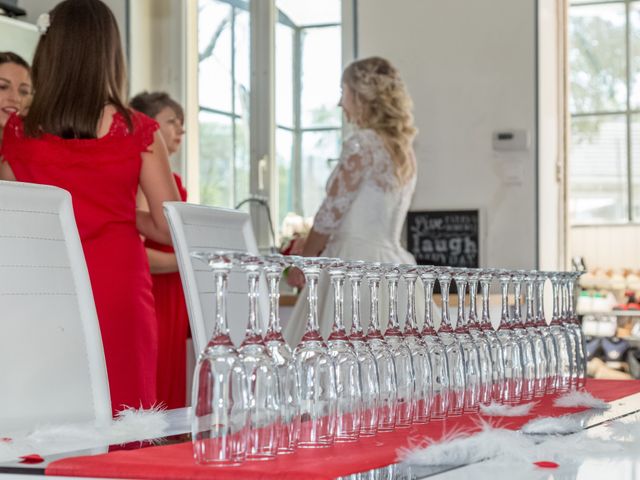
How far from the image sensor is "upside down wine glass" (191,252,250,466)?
3.87 feet

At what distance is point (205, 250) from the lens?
243 centimetres

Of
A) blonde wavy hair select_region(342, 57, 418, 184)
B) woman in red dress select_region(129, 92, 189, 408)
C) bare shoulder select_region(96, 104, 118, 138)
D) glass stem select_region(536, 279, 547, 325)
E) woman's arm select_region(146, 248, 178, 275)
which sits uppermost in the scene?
blonde wavy hair select_region(342, 57, 418, 184)

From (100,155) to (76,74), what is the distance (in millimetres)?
204

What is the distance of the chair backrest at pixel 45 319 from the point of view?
198cm

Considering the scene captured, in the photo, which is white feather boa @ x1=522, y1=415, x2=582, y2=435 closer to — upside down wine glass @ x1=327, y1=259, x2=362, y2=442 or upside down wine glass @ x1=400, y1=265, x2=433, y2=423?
upside down wine glass @ x1=400, y1=265, x2=433, y2=423

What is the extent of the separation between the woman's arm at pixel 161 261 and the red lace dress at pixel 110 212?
2.75 ft

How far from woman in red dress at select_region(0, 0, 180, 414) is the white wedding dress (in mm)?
1228

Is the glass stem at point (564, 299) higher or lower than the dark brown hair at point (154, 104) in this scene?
lower

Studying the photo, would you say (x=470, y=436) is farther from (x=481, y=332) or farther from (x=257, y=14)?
(x=257, y=14)

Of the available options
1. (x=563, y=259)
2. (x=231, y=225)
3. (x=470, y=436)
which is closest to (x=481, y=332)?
(x=470, y=436)

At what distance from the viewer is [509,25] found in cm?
521

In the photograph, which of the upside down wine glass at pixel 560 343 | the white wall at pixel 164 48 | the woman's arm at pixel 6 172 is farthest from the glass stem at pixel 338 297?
the white wall at pixel 164 48

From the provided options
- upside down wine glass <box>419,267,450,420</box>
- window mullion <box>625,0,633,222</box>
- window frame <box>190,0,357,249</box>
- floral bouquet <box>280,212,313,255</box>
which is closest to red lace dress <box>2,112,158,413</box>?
upside down wine glass <box>419,267,450,420</box>

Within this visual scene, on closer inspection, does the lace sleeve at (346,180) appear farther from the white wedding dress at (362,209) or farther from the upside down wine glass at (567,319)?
the upside down wine glass at (567,319)
